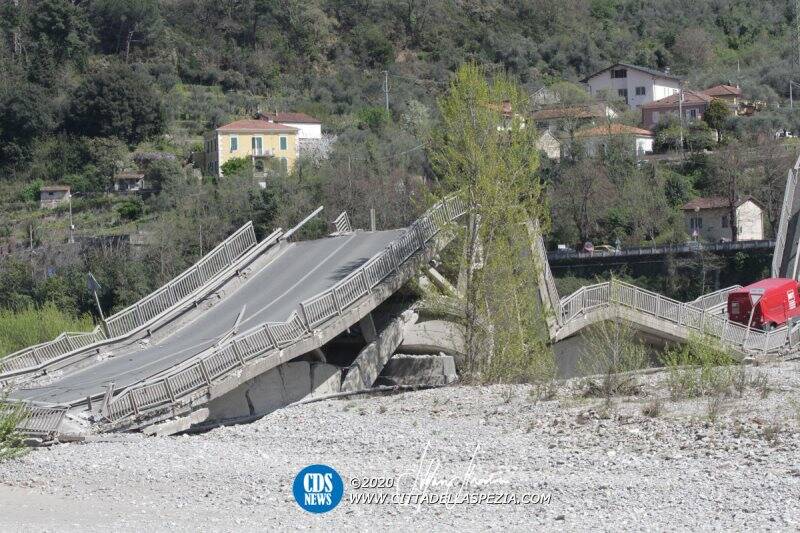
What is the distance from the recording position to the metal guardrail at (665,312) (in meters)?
31.5

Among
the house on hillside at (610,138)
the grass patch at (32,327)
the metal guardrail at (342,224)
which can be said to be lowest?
the grass patch at (32,327)

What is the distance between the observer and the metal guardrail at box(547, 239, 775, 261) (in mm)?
62094

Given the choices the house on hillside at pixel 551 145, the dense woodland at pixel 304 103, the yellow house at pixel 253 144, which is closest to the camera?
the dense woodland at pixel 304 103

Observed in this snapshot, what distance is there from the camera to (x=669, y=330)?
33.3 m

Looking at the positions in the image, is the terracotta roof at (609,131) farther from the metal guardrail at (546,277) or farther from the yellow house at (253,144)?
the metal guardrail at (546,277)

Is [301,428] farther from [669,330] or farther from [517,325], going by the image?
[669,330]

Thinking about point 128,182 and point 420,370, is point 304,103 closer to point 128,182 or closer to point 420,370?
point 128,182

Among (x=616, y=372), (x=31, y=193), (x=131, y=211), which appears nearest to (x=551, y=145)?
(x=131, y=211)

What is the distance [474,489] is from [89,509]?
4.60 m

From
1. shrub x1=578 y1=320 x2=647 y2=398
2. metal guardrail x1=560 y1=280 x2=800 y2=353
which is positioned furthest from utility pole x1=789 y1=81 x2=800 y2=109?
shrub x1=578 y1=320 x2=647 y2=398

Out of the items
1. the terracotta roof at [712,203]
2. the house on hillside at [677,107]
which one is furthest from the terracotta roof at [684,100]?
the terracotta roof at [712,203]

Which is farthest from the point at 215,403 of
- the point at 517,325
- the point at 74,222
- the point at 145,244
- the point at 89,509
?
the point at 74,222

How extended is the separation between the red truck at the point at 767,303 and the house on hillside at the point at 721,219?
3293cm

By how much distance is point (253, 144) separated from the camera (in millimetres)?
87625
